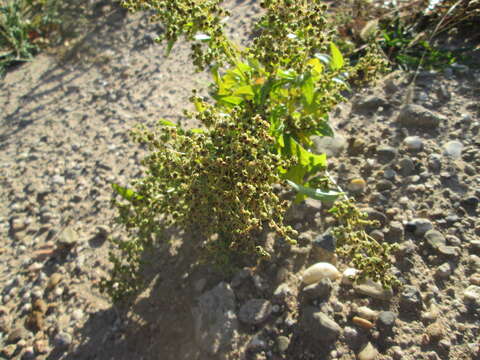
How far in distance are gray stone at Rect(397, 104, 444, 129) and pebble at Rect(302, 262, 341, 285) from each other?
1.49m

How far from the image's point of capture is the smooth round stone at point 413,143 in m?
3.05

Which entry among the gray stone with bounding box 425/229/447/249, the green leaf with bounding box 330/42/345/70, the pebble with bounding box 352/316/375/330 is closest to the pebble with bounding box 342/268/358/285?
the pebble with bounding box 352/316/375/330

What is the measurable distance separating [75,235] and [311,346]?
7.08 feet

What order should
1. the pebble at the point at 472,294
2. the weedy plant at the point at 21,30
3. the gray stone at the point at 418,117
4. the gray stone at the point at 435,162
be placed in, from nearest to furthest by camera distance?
the pebble at the point at 472,294
the gray stone at the point at 435,162
the gray stone at the point at 418,117
the weedy plant at the point at 21,30

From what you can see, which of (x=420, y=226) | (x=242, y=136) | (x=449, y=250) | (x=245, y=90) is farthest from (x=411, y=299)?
(x=245, y=90)

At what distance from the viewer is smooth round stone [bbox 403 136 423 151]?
3.05 meters

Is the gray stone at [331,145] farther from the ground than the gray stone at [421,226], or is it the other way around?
the gray stone at [331,145]

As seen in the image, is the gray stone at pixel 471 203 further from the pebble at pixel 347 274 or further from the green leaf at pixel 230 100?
the green leaf at pixel 230 100

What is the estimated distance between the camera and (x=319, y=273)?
2.49 metres

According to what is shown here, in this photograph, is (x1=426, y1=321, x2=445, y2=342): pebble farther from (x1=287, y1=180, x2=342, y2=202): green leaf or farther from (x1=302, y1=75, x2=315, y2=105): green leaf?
(x1=302, y1=75, x2=315, y2=105): green leaf

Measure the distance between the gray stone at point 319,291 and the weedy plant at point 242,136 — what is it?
1.60ft

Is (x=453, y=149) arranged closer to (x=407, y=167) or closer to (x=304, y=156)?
(x=407, y=167)

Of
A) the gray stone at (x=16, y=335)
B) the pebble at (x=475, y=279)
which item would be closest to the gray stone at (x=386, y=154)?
the pebble at (x=475, y=279)

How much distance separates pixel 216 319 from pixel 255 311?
0.79ft
